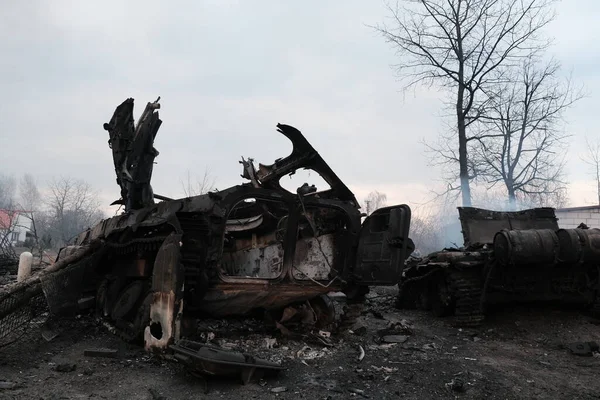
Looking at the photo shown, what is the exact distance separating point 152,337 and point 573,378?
4.33 m

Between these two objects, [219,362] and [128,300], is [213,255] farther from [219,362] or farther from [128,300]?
[128,300]

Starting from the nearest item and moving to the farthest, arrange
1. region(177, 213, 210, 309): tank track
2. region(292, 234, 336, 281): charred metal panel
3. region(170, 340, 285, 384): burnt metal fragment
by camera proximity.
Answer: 1. region(170, 340, 285, 384): burnt metal fragment
2. region(177, 213, 210, 309): tank track
3. region(292, 234, 336, 281): charred metal panel

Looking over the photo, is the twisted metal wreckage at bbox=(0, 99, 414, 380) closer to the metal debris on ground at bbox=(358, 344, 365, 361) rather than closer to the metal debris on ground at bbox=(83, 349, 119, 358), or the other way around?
the metal debris on ground at bbox=(83, 349, 119, 358)

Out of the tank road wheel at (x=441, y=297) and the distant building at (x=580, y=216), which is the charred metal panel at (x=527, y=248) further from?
the distant building at (x=580, y=216)

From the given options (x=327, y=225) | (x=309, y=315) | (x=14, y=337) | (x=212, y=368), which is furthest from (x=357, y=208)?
(x=14, y=337)

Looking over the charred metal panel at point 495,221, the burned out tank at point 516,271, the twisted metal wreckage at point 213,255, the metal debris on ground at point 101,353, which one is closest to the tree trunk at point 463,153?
the charred metal panel at point 495,221

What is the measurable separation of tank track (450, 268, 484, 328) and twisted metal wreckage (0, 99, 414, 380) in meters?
2.13

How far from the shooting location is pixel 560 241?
25.2 ft

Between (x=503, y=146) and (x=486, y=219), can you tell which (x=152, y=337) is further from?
(x=503, y=146)

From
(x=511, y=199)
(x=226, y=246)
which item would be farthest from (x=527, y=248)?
(x=511, y=199)

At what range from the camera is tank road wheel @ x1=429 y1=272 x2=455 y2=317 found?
28.6ft

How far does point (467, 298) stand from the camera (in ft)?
26.5

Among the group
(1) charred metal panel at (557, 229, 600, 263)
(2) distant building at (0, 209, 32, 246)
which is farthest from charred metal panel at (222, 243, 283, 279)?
(2) distant building at (0, 209, 32, 246)

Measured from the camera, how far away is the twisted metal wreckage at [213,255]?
16.6ft
